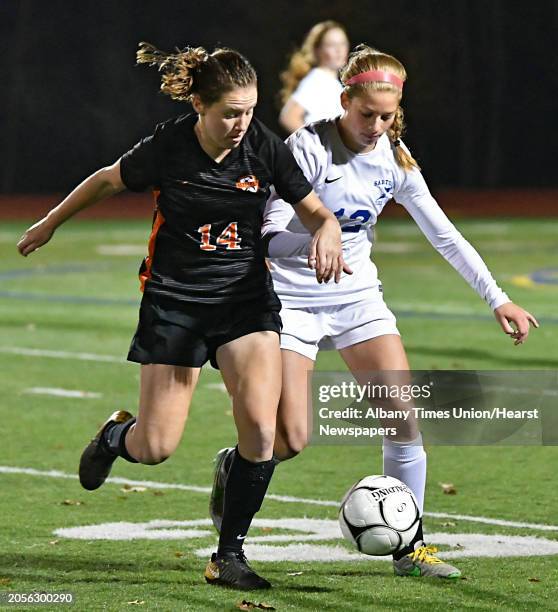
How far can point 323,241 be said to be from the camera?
5.58 metres

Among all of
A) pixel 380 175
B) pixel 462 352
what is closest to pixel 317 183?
pixel 380 175

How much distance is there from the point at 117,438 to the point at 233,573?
99 centimetres

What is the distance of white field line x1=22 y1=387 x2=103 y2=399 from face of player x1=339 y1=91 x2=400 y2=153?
4935 mm

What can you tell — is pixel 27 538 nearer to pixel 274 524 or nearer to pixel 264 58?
pixel 274 524

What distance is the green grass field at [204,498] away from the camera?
18.7ft

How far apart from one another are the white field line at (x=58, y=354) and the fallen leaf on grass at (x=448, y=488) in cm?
480

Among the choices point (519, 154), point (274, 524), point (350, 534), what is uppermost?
point (350, 534)

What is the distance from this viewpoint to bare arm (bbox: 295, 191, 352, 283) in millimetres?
5551

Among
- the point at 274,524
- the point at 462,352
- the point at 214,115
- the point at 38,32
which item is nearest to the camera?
the point at 214,115

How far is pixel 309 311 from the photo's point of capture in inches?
251

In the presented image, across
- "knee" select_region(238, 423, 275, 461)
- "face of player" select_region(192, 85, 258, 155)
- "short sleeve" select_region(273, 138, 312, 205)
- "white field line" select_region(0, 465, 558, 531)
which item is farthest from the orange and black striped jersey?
"white field line" select_region(0, 465, 558, 531)

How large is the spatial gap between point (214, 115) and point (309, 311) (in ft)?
3.70

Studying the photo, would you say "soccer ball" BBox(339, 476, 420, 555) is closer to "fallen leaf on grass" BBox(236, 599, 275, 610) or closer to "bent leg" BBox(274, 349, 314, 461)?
"bent leg" BBox(274, 349, 314, 461)

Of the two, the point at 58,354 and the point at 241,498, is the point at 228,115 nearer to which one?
the point at 241,498
